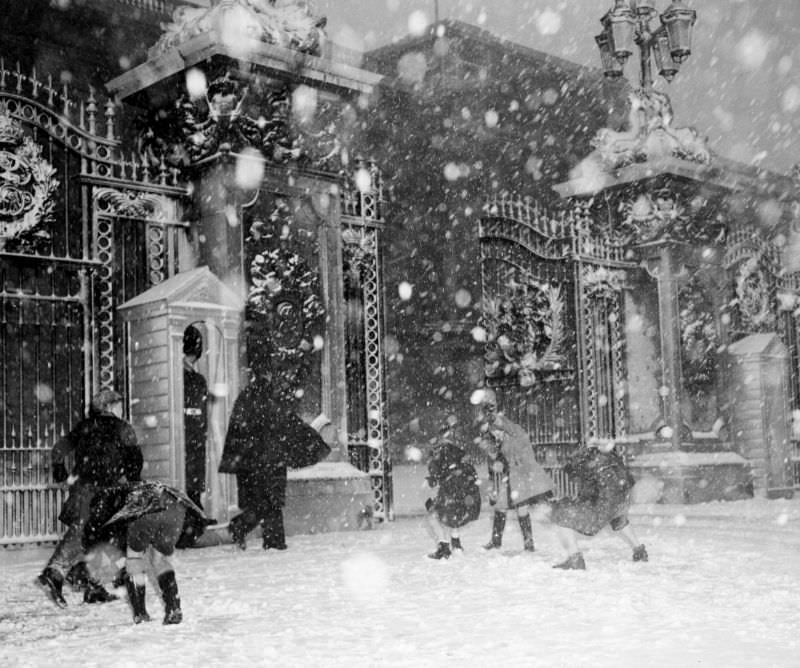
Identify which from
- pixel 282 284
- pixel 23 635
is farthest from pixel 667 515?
pixel 23 635

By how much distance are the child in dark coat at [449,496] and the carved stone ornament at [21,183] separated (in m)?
4.02

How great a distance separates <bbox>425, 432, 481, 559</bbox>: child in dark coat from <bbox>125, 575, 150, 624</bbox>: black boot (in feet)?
10.3

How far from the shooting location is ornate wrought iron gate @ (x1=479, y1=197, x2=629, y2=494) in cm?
1388

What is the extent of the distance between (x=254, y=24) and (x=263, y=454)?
3.98 metres

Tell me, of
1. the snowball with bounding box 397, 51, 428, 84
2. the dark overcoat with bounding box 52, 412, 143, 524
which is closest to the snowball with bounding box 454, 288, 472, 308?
the snowball with bounding box 397, 51, 428, 84

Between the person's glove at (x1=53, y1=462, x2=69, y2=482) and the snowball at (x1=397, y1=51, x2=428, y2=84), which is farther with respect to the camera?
the snowball at (x1=397, y1=51, x2=428, y2=84)

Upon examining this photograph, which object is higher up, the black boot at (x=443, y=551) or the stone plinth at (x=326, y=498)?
the stone plinth at (x=326, y=498)

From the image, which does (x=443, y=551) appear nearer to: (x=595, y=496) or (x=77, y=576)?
(x=595, y=496)

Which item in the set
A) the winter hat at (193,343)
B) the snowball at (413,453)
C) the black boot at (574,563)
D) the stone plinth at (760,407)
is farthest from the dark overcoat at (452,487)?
the snowball at (413,453)

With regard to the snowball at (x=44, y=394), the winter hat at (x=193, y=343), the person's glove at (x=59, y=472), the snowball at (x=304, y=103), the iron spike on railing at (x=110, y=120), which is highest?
the snowball at (x=304, y=103)

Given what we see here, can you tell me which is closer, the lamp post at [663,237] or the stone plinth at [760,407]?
the lamp post at [663,237]

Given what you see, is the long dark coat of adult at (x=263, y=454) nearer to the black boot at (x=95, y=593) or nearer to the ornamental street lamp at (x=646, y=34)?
the black boot at (x=95, y=593)

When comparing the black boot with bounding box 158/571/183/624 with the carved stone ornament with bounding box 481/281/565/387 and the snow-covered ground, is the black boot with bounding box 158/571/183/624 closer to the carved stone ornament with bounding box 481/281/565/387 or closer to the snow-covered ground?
the snow-covered ground

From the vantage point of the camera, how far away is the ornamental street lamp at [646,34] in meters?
13.4
